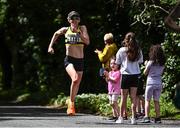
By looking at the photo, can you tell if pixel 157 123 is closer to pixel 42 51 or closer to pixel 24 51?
pixel 42 51

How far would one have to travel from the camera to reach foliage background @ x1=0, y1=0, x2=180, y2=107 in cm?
1819

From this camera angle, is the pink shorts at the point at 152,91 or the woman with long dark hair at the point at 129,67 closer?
the woman with long dark hair at the point at 129,67

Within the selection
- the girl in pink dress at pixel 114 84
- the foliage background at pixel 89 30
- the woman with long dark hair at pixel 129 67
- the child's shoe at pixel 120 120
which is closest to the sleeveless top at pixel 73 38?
the woman with long dark hair at pixel 129 67

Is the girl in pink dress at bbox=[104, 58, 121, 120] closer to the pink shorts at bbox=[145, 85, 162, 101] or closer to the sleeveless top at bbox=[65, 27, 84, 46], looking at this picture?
the pink shorts at bbox=[145, 85, 162, 101]

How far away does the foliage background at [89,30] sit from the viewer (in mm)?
18189

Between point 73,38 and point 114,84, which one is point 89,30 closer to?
point 114,84

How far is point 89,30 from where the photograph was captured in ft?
89.5

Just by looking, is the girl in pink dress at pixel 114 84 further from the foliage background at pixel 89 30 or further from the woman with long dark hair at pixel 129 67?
the foliage background at pixel 89 30

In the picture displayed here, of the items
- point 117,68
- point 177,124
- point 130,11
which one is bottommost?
point 177,124

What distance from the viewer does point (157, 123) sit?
12570mm

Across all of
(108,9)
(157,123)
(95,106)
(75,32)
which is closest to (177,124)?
(157,123)

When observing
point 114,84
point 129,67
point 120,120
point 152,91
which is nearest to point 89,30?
point 114,84

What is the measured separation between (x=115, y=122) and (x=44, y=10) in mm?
17222

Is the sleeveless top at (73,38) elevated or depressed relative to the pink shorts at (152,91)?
elevated
